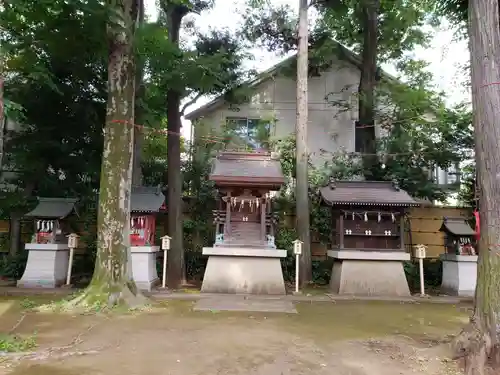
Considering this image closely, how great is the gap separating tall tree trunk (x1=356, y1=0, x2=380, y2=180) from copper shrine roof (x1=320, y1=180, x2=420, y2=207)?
8.62 feet

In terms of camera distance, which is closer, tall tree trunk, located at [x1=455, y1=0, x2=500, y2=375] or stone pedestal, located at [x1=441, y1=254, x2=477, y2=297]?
tall tree trunk, located at [x1=455, y1=0, x2=500, y2=375]

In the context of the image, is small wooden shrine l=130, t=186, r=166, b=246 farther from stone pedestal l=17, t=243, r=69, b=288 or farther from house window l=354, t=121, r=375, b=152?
house window l=354, t=121, r=375, b=152

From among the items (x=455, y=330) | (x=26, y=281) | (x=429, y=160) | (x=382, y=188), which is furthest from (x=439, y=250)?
(x=26, y=281)

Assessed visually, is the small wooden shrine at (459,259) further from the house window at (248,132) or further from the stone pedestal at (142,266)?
the stone pedestal at (142,266)

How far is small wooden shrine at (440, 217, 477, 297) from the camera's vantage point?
1098 centimetres

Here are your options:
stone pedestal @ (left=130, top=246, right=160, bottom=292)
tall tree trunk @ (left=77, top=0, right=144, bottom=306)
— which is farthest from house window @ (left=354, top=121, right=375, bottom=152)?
tall tree trunk @ (left=77, top=0, right=144, bottom=306)

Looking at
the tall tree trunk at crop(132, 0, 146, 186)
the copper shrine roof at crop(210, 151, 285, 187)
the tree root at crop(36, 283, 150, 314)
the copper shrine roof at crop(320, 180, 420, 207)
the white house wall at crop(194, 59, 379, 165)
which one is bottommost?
the tree root at crop(36, 283, 150, 314)

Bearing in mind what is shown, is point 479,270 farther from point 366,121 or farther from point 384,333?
point 366,121

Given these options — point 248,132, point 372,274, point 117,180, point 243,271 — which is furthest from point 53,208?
point 372,274

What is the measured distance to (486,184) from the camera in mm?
5031

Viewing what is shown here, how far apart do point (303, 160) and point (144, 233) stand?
511cm

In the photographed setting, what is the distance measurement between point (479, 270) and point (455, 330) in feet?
8.18

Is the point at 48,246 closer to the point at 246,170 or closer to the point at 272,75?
the point at 246,170

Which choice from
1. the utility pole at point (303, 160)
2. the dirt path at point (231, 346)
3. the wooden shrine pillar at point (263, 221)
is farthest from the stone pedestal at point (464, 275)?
the wooden shrine pillar at point (263, 221)
